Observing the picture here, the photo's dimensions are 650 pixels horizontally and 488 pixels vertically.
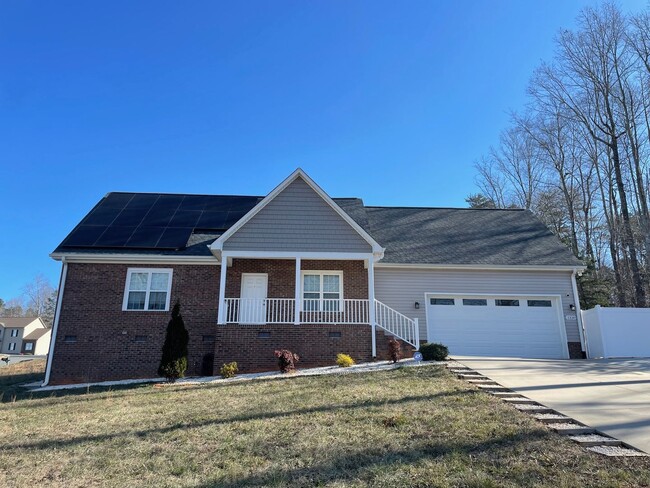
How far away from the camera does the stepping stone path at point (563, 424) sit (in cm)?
475

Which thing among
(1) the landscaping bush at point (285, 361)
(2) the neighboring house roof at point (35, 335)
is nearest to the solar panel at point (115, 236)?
(1) the landscaping bush at point (285, 361)

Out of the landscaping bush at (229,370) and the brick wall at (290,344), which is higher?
the brick wall at (290,344)

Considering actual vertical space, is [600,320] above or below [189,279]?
below

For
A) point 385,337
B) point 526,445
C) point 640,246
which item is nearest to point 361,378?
point 385,337

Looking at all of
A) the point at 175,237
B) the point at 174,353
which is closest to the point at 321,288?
Answer: the point at 174,353

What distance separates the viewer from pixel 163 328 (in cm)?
1396

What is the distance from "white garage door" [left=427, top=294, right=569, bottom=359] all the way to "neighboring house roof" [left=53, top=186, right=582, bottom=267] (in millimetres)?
1405

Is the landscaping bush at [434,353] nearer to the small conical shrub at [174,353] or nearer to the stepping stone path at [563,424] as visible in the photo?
the stepping stone path at [563,424]

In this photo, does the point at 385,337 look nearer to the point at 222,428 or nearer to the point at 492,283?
the point at 492,283

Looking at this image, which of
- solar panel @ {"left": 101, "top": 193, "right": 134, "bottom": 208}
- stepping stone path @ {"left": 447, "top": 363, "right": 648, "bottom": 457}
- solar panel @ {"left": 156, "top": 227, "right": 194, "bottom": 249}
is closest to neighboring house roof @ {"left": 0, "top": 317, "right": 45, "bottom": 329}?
solar panel @ {"left": 101, "top": 193, "right": 134, "bottom": 208}

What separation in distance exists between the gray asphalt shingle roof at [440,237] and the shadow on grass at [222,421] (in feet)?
27.8

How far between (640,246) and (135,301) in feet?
82.4

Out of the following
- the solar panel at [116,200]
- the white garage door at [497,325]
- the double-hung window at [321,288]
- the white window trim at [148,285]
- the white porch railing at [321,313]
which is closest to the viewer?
the white porch railing at [321,313]

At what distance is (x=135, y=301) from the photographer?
46.9ft
